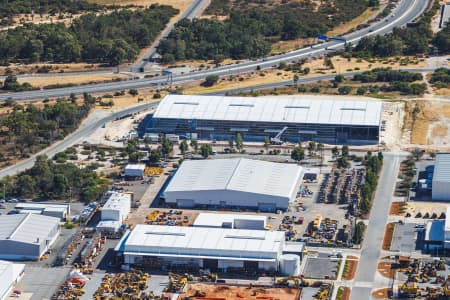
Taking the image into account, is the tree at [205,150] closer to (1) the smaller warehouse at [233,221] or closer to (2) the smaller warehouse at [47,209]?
(1) the smaller warehouse at [233,221]

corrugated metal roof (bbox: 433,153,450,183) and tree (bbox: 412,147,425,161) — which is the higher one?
corrugated metal roof (bbox: 433,153,450,183)

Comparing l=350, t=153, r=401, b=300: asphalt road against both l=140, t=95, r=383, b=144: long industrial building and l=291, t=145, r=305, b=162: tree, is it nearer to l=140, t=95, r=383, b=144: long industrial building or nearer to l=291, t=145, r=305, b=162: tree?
l=140, t=95, r=383, b=144: long industrial building

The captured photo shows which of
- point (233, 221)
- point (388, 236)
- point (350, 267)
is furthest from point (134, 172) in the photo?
point (350, 267)

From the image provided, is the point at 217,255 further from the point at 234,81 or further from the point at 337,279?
the point at 234,81

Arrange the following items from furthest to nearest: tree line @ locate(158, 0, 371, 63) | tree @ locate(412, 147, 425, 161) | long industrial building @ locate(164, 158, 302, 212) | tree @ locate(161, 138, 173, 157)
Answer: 1. tree line @ locate(158, 0, 371, 63)
2. tree @ locate(161, 138, 173, 157)
3. tree @ locate(412, 147, 425, 161)
4. long industrial building @ locate(164, 158, 302, 212)

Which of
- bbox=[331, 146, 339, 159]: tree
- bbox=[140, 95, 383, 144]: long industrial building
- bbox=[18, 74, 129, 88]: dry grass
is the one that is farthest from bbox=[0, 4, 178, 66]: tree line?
bbox=[331, 146, 339, 159]: tree

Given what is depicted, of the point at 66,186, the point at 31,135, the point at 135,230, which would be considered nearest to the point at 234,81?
the point at 31,135

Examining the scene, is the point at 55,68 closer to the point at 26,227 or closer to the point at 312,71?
→ the point at 312,71
